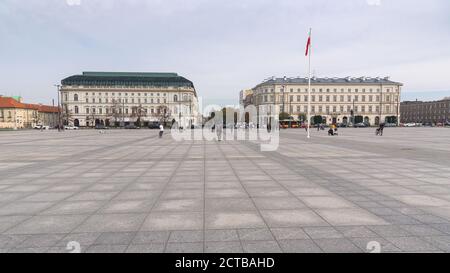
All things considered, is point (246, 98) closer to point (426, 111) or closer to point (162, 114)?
point (162, 114)

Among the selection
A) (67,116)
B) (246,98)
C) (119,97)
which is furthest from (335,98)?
(67,116)

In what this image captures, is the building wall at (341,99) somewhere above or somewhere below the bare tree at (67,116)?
above

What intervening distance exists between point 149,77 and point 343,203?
10686cm

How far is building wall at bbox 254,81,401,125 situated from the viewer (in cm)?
9988

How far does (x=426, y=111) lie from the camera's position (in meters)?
126

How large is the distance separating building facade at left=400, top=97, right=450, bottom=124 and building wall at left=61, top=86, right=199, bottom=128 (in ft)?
345

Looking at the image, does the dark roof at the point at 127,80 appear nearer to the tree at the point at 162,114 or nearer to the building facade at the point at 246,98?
the tree at the point at 162,114

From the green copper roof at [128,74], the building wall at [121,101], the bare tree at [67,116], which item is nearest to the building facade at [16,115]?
the bare tree at [67,116]

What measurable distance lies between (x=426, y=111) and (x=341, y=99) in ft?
183

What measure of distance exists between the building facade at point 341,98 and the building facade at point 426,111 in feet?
99.8

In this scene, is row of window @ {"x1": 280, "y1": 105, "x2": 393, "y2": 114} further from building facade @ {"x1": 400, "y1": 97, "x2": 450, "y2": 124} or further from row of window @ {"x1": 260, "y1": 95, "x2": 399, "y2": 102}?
building facade @ {"x1": 400, "y1": 97, "x2": 450, "y2": 124}

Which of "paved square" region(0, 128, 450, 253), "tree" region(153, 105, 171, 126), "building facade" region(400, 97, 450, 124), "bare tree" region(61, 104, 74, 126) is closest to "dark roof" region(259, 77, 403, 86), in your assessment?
"building facade" region(400, 97, 450, 124)

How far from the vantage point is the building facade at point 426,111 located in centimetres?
11600
